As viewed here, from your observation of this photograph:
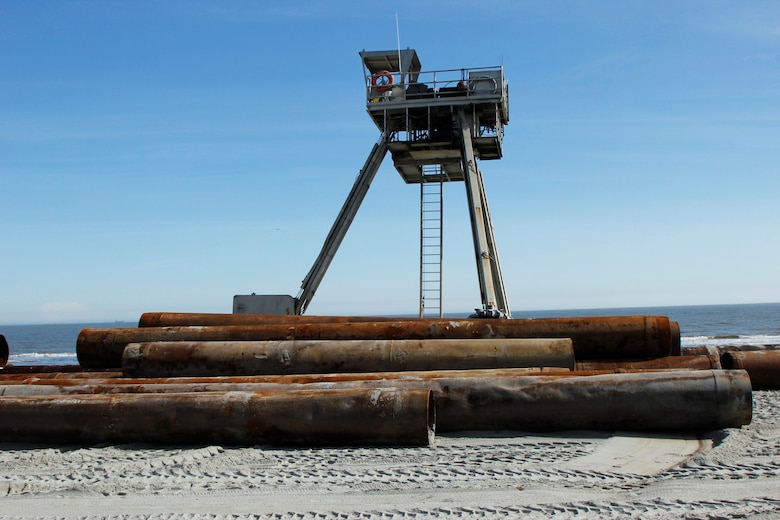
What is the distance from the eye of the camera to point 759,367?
8.81 meters

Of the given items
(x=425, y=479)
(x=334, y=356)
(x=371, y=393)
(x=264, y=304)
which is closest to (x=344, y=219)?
(x=264, y=304)

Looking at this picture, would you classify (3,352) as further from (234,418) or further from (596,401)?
Result: (596,401)

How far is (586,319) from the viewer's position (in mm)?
9055

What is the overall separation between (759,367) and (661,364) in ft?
5.04

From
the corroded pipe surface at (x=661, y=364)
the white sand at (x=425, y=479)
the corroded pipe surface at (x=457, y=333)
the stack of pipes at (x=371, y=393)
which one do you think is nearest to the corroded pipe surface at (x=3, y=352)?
the corroded pipe surface at (x=457, y=333)

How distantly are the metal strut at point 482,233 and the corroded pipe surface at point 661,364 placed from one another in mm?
6217

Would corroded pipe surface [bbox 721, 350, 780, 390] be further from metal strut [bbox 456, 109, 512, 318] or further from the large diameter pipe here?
metal strut [bbox 456, 109, 512, 318]

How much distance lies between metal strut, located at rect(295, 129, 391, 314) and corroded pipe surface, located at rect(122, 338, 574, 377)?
7.99 meters

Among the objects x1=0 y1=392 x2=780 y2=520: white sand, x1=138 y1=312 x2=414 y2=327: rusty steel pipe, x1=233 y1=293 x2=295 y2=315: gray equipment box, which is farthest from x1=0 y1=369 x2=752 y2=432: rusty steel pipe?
x1=233 y1=293 x2=295 y2=315: gray equipment box

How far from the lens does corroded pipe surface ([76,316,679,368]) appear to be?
8.50 metres

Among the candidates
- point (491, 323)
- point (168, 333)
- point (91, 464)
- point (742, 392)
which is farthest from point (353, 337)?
point (742, 392)

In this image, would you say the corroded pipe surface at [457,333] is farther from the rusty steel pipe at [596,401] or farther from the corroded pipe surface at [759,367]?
the rusty steel pipe at [596,401]

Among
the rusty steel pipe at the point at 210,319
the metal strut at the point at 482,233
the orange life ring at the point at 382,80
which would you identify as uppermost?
the orange life ring at the point at 382,80

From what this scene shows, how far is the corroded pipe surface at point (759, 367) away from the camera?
8758 millimetres
